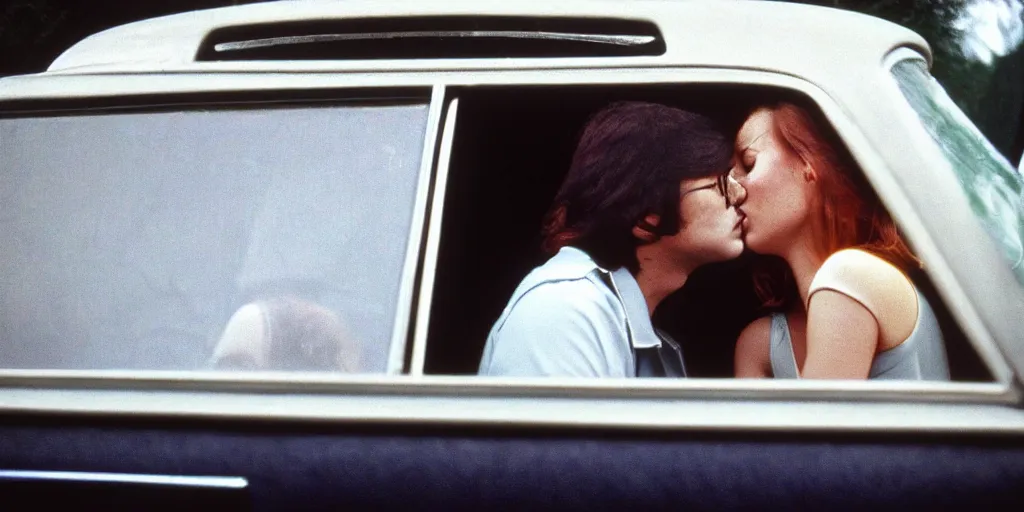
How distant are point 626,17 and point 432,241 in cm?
75

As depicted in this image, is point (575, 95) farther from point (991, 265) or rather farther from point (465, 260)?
point (991, 265)

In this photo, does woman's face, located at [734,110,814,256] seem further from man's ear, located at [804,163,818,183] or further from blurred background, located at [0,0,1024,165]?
blurred background, located at [0,0,1024,165]

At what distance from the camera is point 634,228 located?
2.25 meters

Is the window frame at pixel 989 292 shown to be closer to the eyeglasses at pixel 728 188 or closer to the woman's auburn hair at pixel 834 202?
the woman's auburn hair at pixel 834 202

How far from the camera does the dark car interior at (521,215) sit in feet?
6.53

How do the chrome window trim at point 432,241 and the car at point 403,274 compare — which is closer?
the car at point 403,274

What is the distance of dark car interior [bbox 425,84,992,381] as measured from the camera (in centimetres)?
199

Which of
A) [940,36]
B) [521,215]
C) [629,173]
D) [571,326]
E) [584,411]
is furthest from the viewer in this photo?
[940,36]

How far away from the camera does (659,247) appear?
224 centimetres

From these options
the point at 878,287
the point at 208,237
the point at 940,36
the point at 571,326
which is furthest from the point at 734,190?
the point at 940,36

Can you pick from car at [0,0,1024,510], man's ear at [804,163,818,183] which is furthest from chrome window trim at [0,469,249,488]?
man's ear at [804,163,818,183]

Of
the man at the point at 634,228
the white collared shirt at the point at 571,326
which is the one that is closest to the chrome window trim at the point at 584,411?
the white collared shirt at the point at 571,326

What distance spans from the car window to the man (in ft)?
1.23

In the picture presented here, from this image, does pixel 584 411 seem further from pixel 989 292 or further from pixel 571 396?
pixel 989 292
